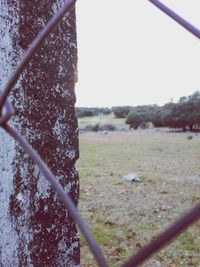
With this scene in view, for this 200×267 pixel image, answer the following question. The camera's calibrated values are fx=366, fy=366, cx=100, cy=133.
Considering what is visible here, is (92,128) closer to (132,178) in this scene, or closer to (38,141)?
(132,178)

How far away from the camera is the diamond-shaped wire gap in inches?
25.7

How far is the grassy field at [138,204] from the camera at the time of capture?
16.0ft

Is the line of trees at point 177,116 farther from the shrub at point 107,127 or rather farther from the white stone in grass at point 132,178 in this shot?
the white stone in grass at point 132,178

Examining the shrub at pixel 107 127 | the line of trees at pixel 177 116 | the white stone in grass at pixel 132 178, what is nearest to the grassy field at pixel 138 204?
the white stone in grass at pixel 132 178

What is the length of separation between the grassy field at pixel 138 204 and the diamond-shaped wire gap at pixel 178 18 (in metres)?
4.08

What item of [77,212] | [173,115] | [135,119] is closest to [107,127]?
[135,119]

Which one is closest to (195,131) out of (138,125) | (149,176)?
(138,125)

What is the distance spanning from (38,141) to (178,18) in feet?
3.35

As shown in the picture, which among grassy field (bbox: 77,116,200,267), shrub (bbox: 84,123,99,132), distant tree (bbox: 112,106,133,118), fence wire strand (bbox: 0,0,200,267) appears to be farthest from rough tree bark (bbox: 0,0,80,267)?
distant tree (bbox: 112,106,133,118)

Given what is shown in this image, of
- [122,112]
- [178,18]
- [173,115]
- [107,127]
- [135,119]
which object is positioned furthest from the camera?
[122,112]

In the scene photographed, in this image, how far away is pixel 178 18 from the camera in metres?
0.70

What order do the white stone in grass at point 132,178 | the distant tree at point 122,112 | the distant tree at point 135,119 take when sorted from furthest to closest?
1. the distant tree at point 122,112
2. the distant tree at point 135,119
3. the white stone in grass at point 132,178

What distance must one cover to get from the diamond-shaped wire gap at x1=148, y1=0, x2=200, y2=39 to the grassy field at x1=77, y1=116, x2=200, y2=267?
4077 mm

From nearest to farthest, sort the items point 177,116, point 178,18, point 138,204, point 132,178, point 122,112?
point 178,18 < point 138,204 < point 132,178 < point 177,116 < point 122,112
